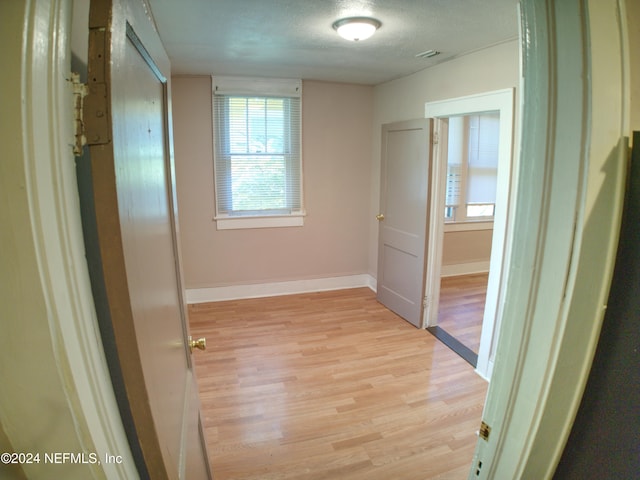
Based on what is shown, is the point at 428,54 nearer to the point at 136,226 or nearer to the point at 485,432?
the point at 485,432

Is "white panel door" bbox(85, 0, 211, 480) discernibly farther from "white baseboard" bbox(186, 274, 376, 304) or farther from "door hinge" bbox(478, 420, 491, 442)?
"white baseboard" bbox(186, 274, 376, 304)

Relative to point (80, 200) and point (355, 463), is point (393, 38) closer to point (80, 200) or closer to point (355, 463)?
point (80, 200)

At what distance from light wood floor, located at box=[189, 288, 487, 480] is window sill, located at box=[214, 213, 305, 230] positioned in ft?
3.25

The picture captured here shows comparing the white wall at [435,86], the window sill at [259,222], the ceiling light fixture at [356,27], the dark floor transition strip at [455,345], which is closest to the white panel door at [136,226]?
the ceiling light fixture at [356,27]

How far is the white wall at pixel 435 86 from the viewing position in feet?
7.89

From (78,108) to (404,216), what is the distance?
324 centimetres

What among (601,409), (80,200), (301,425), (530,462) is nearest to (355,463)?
(301,425)

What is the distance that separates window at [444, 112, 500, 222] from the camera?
15.2ft

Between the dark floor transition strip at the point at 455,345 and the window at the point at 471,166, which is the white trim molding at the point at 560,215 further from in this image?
the window at the point at 471,166

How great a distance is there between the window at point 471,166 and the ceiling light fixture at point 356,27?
2813 mm

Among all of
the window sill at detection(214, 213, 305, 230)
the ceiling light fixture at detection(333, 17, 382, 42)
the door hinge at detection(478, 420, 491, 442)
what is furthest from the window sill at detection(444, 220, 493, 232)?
the door hinge at detection(478, 420, 491, 442)

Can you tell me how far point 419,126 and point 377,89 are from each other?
1167mm

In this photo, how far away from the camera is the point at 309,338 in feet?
10.6

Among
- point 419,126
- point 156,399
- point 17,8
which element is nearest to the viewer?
point 17,8
